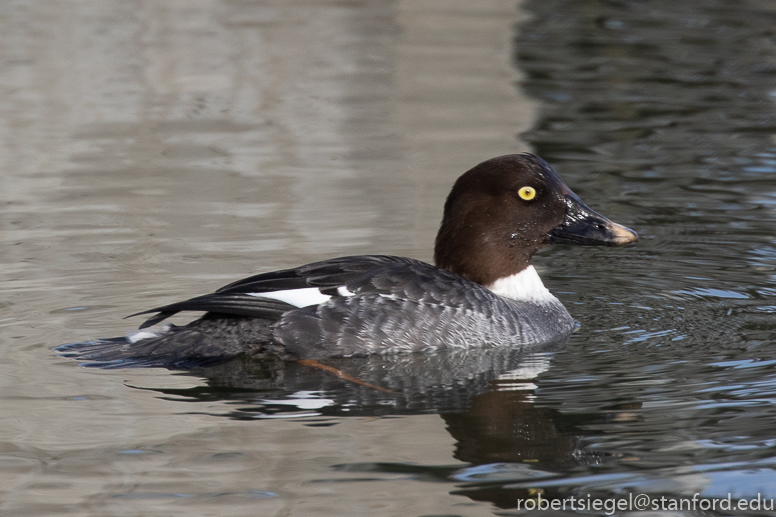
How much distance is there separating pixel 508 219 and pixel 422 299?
81 cm

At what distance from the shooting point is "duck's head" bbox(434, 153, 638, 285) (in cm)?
629

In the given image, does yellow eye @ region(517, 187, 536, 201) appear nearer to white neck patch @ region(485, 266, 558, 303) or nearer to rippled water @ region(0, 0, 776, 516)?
white neck patch @ region(485, 266, 558, 303)

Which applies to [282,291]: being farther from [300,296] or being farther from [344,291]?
[344,291]

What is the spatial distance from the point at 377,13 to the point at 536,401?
13.8 m

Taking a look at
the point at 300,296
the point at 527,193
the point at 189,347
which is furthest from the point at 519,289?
the point at 189,347

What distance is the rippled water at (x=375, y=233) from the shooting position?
4.43 m

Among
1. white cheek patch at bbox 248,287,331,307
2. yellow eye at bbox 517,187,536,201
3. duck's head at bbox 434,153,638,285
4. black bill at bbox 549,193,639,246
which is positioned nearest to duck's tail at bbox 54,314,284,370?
white cheek patch at bbox 248,287,331,307

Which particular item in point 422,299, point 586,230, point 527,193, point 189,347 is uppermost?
point 527,193

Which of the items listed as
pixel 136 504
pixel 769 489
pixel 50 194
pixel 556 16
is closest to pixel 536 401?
pixel 769 489

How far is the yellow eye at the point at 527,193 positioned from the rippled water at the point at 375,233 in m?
0.81

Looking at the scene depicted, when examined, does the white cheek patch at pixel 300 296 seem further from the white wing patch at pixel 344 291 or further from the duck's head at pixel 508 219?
the duck's head at pixel 508 219

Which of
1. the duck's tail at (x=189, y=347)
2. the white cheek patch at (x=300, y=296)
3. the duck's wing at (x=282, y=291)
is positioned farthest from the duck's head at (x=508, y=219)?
the duck's tail at (x=189, y=347)

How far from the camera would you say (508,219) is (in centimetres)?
631

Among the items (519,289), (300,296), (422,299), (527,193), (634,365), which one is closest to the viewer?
(634,365)
